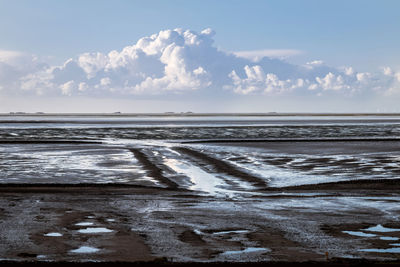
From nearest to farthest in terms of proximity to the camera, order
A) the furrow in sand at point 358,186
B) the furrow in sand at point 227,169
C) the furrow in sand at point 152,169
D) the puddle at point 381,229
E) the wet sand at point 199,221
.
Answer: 1. the wet sand at point 199,221
2. the puddle at point 381,229
3. the furrow in sand at point 358,186
4. the furrow in sand at point 152,169
5. the furrow in sand at point 227,169

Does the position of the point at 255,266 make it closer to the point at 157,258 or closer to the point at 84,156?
the point at 157,258

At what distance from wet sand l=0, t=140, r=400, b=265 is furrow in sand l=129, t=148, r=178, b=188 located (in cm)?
19

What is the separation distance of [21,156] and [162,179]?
1183 cm

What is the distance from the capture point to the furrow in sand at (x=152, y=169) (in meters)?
15.7

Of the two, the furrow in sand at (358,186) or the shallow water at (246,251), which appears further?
the furrow in sand at (358,186)

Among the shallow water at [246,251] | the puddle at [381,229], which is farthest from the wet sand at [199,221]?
the puddle at [381,229]

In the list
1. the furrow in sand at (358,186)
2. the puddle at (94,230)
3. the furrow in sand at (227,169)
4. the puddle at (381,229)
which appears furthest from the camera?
the furrow in sand at (227,169)

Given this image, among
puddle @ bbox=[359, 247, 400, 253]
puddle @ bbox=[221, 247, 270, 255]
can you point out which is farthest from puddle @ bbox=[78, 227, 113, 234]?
puddle @ bbox=[359, 247, 400, 253]

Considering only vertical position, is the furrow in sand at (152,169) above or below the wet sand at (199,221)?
below

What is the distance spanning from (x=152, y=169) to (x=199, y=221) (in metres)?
10.3

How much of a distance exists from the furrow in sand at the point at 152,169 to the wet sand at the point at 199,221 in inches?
7.7

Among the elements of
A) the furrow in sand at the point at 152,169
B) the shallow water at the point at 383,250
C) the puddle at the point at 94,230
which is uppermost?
the shallow water at the point at 383,250

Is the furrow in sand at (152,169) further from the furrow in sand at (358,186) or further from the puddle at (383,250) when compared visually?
the puddle at (383,250)

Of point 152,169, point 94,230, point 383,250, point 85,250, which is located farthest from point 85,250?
point 152,169
